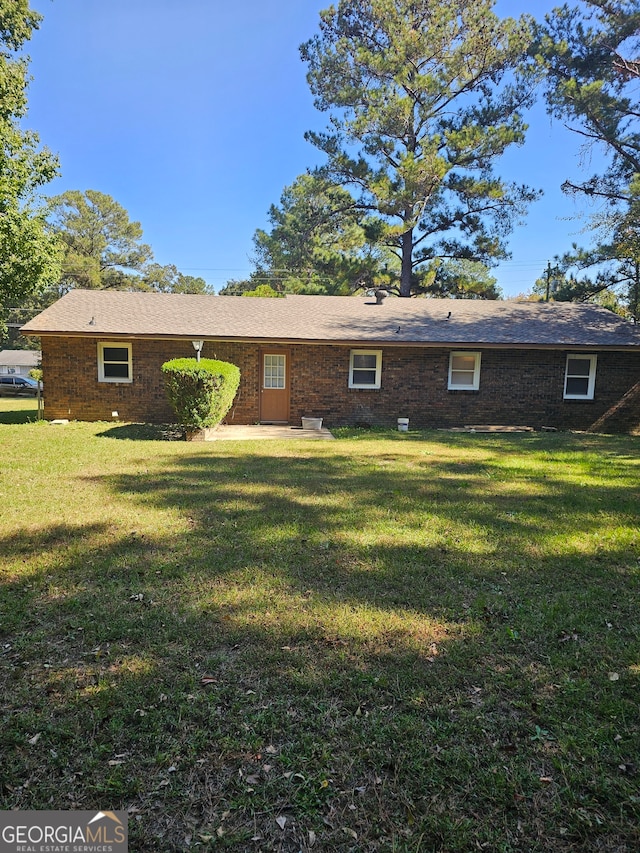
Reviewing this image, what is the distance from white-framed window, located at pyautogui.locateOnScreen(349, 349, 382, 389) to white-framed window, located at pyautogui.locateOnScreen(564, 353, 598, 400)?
18.6 ft

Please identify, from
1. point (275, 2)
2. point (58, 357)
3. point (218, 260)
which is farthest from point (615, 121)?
point (218, 260)

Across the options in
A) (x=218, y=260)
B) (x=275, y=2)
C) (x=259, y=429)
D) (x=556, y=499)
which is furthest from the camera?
(x=218, y=260)

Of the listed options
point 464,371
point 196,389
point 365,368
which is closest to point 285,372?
point 365,368

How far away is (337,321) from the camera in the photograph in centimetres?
1550

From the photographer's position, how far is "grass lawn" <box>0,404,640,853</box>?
191cm

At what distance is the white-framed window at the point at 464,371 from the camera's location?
14523mm

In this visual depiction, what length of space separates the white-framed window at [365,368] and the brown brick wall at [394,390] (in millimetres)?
168

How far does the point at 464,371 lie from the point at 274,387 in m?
5.66

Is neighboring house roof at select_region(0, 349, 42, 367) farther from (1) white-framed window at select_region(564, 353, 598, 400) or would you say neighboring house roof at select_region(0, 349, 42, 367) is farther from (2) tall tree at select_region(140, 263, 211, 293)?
(1) white-framed window at select_region(564, 353, 598, 400)

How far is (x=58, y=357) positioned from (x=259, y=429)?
6.03m

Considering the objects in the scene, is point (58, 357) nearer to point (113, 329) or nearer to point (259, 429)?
point (113, 329)

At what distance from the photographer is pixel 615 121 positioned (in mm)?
17719

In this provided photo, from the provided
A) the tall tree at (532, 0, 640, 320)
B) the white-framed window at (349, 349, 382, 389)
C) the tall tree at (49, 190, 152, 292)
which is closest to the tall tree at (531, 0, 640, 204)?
the tall tree at (532, 0, 640, 320)

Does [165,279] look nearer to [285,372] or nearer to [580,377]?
[285,372]
